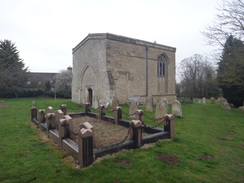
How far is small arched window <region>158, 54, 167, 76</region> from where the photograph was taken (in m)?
19.3

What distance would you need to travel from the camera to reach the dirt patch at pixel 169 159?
3.99 meters

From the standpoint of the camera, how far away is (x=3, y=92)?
83.4 ft

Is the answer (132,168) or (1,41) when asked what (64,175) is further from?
(1,41)

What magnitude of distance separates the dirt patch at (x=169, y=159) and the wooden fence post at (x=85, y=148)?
198cm

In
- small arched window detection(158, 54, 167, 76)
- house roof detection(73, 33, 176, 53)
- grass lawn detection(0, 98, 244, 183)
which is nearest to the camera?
grass lawn detection(0, 98, 244, 183)

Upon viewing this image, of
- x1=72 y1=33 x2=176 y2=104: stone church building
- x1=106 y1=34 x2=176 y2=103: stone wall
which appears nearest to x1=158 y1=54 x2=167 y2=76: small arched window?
x1=72 y1=33 x2=176 y2=104: stone church building

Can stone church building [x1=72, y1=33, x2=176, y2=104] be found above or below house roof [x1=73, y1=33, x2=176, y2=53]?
below

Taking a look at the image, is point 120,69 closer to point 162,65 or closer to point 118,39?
point 118,39

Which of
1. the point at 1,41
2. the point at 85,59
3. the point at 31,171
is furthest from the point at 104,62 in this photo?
the point at 1,41

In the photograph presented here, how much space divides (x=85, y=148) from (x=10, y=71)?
2972 centimetres

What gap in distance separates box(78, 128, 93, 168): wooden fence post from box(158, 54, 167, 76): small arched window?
1694 cm

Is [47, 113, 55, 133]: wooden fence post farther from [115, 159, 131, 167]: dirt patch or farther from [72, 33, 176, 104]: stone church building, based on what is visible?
[72, 33, 176, 104]: stone church building

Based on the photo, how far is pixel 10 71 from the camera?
85.8 ft

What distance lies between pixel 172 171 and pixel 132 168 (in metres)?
0.95
